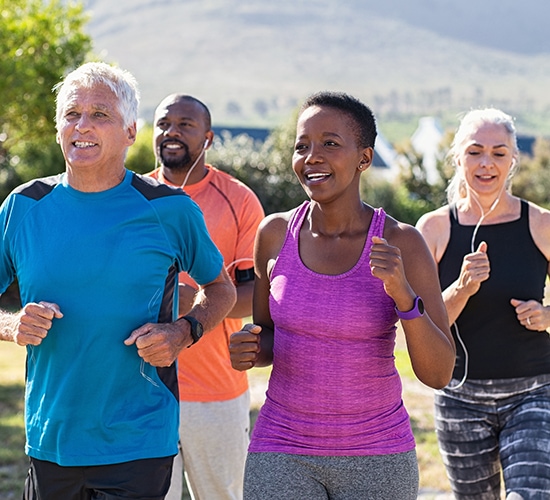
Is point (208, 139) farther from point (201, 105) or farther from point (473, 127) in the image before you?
point (473, 127)

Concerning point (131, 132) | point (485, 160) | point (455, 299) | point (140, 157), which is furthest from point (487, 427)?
point (140, 157)

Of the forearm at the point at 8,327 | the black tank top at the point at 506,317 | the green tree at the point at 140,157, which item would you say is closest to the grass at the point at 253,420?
the black tank top at the point at 506,317

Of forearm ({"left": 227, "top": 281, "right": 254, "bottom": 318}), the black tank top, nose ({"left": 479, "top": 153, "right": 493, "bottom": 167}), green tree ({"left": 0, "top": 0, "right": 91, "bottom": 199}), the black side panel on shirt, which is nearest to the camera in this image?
the black side panel on shirt

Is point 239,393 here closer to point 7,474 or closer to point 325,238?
point 325,238

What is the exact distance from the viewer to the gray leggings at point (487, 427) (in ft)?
14.1

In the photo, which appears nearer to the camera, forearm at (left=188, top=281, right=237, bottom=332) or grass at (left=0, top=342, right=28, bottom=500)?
forearm at (left=188, top=281, right=237, bottom=332)

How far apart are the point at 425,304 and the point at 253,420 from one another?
606 cm

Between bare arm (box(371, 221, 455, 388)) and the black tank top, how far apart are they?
45.0 inches

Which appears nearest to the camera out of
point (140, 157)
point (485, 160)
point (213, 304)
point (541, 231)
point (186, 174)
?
point (213, 304)

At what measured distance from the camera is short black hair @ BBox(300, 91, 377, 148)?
3451 millimetres

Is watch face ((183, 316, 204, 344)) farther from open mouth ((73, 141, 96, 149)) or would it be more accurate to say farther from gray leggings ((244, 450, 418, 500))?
open mouth ((73, 141, 96, 149))

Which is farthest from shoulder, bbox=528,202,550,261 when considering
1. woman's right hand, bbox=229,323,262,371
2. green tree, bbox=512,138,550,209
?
green tree, bbox=512,138,550,209

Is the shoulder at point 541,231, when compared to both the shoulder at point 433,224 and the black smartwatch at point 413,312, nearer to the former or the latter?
the shoulder at point 433,224

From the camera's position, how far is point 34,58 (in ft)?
53.1
